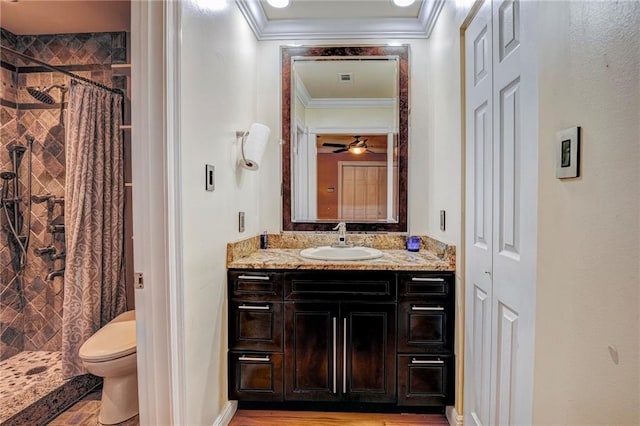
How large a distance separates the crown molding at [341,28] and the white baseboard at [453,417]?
2.33 meters

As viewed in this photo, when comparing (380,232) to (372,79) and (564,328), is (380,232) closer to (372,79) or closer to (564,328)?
(372,79)

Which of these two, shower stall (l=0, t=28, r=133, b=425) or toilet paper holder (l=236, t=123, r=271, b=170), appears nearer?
toilet paper holder (l=236, t=123, r=271, b=170)

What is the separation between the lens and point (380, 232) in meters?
2.46

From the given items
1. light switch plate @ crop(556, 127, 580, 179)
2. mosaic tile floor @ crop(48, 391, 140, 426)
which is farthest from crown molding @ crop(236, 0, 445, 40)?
mosaic tile floor @ crop(48, 391, 140, 426)

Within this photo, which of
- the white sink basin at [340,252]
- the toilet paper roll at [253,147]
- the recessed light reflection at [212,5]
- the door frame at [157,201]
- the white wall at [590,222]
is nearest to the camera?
the white wall at [590,222]

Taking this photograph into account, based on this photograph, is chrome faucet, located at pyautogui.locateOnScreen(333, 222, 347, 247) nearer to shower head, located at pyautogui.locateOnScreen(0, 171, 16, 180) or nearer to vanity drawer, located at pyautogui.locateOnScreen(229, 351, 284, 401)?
vanity drawer, located at pyautogui.locateOnScreen(229, 351, 284, 401)

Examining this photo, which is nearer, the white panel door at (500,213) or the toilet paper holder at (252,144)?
the white panel door at (500,213)

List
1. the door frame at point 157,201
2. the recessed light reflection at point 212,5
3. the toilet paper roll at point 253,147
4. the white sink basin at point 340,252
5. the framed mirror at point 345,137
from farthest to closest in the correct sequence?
the framed mirror at point 345,137 < the white sink basin at point 340,252 < the toilet paper roll at point 253,147 < the recessed light reflection at point 212,5 < the door frame at point 157,201

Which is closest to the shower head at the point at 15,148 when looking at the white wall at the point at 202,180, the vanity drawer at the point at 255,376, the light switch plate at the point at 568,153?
the white wall at the point at 202,180

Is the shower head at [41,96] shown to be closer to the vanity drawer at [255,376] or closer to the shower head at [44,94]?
the shower head at [44,94]

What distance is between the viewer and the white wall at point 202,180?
1.46 m

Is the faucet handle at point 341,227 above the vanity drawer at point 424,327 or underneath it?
above

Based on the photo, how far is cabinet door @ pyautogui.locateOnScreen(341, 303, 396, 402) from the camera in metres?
1.90

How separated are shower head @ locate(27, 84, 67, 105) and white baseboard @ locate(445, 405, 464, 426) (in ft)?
10.8
